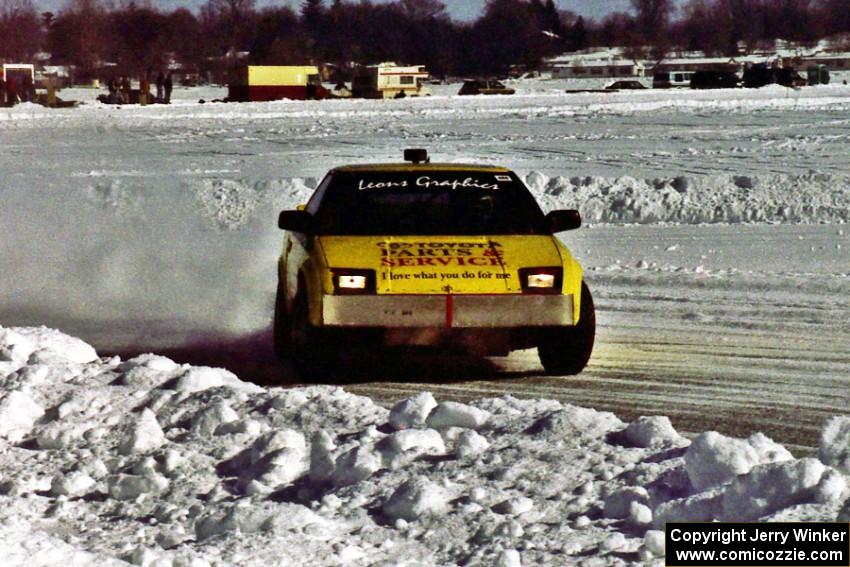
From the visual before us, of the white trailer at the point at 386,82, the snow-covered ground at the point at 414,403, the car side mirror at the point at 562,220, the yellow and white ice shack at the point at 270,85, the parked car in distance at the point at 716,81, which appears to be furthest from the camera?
the white trailer at the point at 386,82

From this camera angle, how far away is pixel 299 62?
4648 inches

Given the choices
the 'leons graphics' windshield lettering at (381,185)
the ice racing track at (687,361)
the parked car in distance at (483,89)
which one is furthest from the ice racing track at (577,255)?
the parked car in distance at (483,89)

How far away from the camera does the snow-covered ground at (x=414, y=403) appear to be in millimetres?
5086

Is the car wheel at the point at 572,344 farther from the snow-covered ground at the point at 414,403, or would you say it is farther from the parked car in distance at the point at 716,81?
the parked car in distance at the point at 716,81

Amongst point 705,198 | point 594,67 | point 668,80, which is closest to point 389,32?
point 594,67

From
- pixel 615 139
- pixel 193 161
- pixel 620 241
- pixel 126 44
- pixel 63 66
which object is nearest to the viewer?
pixel 620 241

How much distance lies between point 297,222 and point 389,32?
120 m

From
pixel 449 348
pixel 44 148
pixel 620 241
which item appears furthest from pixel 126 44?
pixel 449 348

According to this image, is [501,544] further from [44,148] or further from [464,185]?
[44,148]

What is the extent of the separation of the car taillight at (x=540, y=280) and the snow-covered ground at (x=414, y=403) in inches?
21.7

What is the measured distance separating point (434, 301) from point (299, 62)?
112 m

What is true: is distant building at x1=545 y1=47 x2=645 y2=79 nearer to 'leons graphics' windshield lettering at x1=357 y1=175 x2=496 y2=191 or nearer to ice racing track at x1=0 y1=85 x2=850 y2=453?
ice racing track at x1=0 y1=85 x2=850 y2=453

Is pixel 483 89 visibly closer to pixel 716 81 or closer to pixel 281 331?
pixel 716 81

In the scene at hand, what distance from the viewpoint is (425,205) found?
29.6ft
